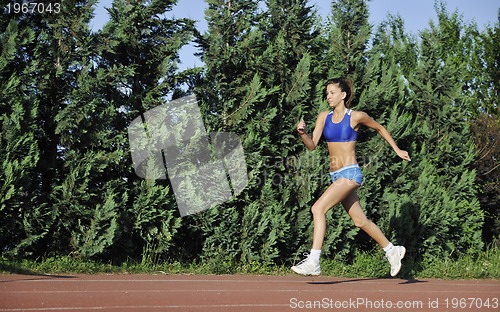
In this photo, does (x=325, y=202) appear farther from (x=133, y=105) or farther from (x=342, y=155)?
(x=133, y=105)

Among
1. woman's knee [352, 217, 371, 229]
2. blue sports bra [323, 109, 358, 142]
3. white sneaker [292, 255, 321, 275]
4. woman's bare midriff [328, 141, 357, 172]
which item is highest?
blue sports bra [323, 109, 358, 142]

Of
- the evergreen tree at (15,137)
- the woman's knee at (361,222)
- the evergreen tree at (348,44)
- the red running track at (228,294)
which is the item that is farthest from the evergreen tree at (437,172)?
the evergreen tree at (15,137)

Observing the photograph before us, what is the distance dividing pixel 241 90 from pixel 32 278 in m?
4.42

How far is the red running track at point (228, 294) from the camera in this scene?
18.4 feet

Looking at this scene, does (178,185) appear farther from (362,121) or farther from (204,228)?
(362,121)

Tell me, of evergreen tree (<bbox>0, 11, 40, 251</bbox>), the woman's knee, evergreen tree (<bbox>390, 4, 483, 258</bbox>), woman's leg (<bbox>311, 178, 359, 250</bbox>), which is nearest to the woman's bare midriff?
woman's leg (<bbox>311, 178, 359, 250</bbox>)

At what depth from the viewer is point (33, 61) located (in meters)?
8.70

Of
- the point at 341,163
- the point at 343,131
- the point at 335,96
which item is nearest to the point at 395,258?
→ the point at 341,163

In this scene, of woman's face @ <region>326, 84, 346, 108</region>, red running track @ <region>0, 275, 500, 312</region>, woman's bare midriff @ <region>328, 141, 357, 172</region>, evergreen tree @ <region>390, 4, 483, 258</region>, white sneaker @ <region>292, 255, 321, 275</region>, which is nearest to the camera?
red running track @ <region>0, 275, 500, 312</region>

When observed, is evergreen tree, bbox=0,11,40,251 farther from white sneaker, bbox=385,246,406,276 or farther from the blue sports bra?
white sneaker, bbox=385,246,406,276

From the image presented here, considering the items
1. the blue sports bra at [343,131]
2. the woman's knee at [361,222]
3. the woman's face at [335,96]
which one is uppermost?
the woman's face at [335,96]

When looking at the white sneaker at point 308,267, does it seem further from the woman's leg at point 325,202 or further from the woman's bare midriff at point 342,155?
the woman's bare midriff at point 342,155
